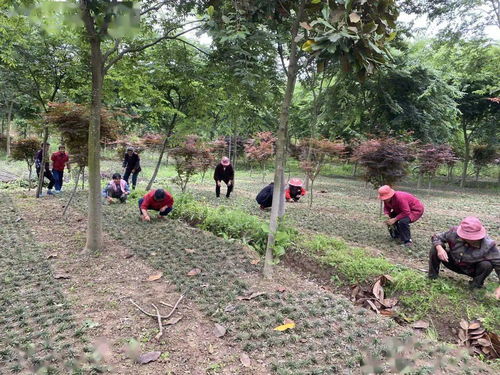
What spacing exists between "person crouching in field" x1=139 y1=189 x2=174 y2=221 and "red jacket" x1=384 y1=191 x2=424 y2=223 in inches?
166

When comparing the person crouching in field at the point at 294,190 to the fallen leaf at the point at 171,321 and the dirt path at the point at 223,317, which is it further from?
the fallen leaf at the point at 171,321

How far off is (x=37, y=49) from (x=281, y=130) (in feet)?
20.6

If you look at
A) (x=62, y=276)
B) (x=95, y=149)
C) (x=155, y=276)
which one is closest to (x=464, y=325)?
(x=155, y=276)

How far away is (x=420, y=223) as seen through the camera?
7.97m

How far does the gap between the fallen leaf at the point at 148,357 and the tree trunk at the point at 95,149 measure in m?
2.86

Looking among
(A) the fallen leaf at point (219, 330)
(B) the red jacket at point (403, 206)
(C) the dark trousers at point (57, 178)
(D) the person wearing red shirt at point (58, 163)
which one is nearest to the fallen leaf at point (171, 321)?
(A) the fallen leaf at point (219, 330)

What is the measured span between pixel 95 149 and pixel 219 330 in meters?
3.28

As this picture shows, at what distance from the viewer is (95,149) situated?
4.91m

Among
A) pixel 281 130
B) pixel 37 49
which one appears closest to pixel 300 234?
pixel 281 130

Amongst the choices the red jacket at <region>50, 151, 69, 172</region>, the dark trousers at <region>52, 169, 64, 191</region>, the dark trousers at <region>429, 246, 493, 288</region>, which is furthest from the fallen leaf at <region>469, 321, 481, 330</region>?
the dark trousers at <region>52, 169, 64, 191</region>

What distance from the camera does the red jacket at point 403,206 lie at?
5.86 meters

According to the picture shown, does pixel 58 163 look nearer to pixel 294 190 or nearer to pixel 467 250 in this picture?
pixel 294 190

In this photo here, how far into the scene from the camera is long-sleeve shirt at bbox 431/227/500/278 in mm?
3931

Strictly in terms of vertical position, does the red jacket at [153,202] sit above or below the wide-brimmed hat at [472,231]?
below
